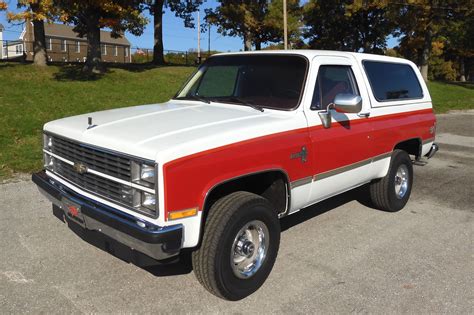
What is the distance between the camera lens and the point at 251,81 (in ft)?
15.0

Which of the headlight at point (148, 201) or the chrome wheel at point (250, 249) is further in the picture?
the chrome wheel at point (250, 249)

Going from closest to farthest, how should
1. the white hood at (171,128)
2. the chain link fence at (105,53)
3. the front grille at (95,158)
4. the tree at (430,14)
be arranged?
the white hood at (171,128)
the front grille at (95,158)
the tree at (430,14)
the chain link fence at (105,53)

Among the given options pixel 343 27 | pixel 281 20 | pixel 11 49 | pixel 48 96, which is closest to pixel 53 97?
pixel 48 96

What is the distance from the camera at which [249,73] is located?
4629mm

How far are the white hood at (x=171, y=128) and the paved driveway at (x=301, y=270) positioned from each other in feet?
2.82

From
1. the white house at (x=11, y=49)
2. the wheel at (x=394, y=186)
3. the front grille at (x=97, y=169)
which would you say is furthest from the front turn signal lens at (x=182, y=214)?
the white house at (x=11, y=49)

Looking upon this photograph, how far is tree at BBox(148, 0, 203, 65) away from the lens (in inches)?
1076

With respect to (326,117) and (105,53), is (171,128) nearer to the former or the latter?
(326,117)

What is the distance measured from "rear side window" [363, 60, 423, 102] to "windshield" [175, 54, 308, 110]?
1180 millimetres

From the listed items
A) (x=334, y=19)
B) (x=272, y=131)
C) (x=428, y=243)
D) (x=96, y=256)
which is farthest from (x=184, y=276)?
(x=334, y=19)

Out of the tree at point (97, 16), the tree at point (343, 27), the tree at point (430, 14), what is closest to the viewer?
the tree at point (97, 16)

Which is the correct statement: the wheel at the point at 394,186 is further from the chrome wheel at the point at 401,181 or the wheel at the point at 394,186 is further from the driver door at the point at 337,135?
the driver door at the point at 337,135

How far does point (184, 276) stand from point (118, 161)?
49.5 inches

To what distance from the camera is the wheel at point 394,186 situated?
5445mm
